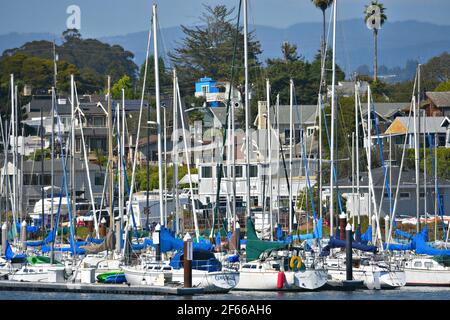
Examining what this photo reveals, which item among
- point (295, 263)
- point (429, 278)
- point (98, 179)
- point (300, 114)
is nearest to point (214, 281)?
point (295, 263)

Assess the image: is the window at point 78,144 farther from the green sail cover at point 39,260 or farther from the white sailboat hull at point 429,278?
the white sailboat hull at point 429,278

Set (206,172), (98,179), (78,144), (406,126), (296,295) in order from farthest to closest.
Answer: (78,144) < (406,126) < (98,179) < (206,172) < (296,295)

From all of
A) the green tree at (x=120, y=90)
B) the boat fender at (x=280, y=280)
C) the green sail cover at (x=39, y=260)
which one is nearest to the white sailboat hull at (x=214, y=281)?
the boat fender at (x=280, y=280)

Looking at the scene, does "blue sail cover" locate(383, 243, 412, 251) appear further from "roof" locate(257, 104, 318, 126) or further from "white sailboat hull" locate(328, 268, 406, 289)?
"roof" locate(257, 104, 318, 126)

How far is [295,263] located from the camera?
146 feet

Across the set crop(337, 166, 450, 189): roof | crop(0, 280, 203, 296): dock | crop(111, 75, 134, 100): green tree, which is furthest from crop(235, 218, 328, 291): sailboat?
crop(111, 75, 134, 100): green tree

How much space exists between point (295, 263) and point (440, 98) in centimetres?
6378

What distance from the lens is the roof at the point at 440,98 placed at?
10462cm

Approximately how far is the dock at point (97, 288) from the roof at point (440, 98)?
6308 cm

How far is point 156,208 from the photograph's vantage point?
77812mm

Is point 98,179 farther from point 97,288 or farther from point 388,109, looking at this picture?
point 97,288

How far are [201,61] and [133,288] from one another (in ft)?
315

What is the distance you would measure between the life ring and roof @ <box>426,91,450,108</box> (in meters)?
61.7

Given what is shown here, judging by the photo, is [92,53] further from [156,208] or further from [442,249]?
[442,249]
